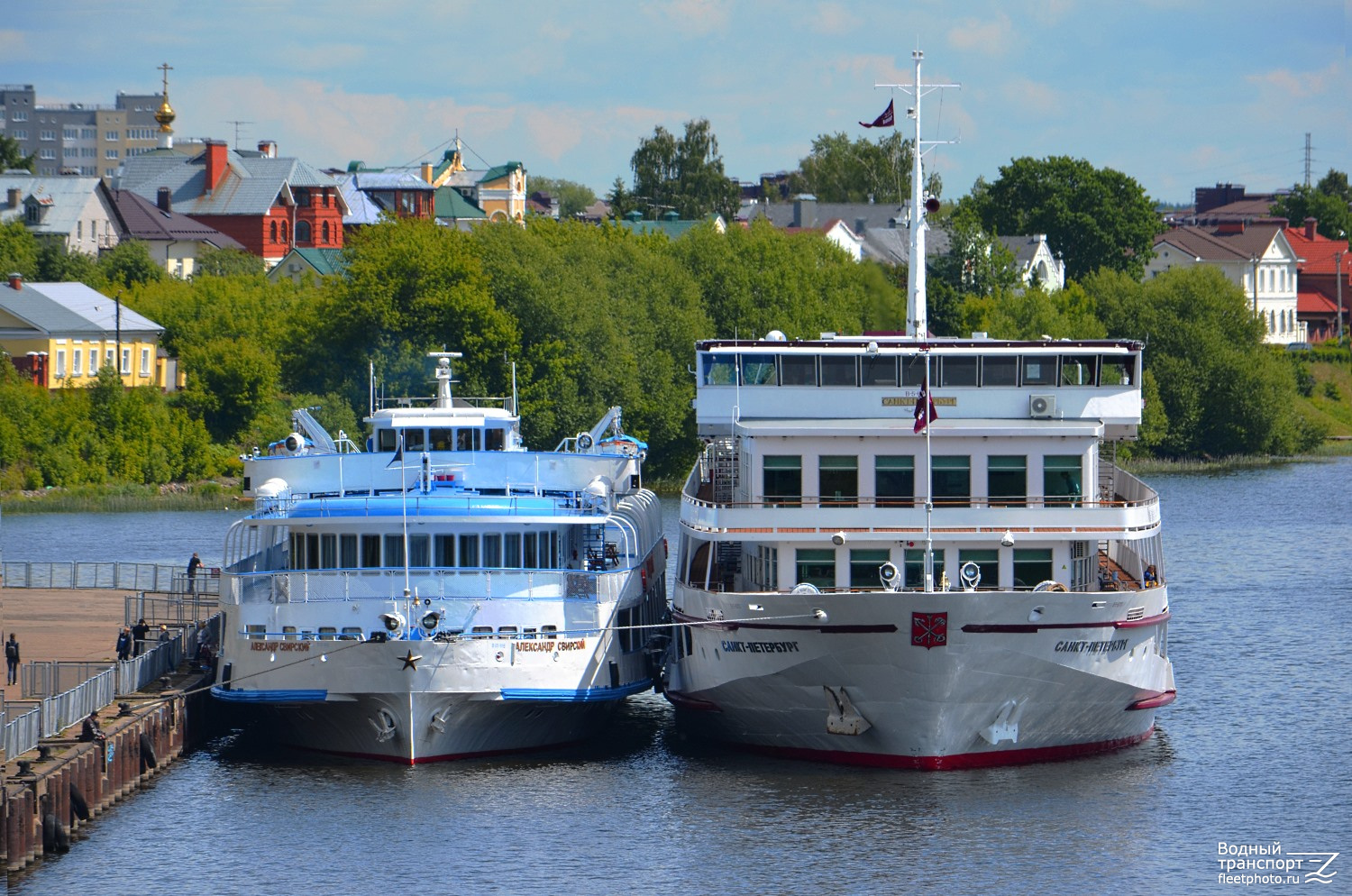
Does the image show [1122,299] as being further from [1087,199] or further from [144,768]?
[144,768]

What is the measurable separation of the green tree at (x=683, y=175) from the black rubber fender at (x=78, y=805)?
478 ft

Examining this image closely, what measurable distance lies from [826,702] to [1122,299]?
82.5 m

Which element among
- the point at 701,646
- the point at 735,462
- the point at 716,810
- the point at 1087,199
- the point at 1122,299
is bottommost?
the point at 716,810

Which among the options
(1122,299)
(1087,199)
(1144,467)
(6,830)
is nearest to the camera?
(6,830)

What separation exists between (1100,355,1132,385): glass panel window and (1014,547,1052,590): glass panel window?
14.3 feet

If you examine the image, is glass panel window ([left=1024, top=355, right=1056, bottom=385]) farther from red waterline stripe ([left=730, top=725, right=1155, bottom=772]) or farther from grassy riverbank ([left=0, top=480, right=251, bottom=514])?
grassy riverbank ([left=0, top=480, right=251, bottom=514])

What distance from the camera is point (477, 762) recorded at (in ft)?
133

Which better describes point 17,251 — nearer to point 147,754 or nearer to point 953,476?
point 147,754

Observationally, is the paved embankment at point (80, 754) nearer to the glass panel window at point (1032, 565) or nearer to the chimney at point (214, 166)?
the glass panel window at point (1032, 565)

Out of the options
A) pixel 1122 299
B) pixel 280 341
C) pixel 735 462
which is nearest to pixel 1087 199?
pixel 1122 299

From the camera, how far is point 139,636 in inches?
1848

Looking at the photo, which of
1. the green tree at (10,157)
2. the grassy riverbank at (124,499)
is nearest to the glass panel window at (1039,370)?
the grassy riverbank at (124,499)

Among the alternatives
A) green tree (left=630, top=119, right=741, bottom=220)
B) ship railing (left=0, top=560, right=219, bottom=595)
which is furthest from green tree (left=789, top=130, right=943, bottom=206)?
ship railing (left=0, top=560, right=219, bottom=595)

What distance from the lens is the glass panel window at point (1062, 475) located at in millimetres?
40188
